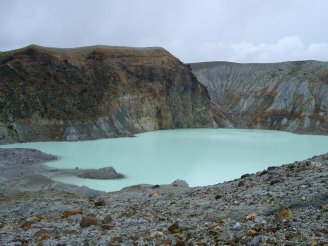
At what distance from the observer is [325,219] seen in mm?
6422

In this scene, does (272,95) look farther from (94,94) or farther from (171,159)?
(171,159)

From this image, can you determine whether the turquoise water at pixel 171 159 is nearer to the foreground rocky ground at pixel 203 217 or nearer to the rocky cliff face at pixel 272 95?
the foreground rocky ground at pixel 203 217

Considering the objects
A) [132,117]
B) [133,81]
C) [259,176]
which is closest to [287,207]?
[259,176]

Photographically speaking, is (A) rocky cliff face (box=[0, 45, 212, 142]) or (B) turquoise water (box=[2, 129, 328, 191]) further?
(A) rocky cliff face (box=[0, 45, 212, 142])

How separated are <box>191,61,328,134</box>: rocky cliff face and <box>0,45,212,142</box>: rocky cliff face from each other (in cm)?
719

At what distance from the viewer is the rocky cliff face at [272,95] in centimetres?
6394

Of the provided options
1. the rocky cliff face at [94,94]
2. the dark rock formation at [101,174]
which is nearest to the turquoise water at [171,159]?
the dark rock formation at [101,174]

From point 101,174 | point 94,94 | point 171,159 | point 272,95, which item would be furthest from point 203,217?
point 272,95

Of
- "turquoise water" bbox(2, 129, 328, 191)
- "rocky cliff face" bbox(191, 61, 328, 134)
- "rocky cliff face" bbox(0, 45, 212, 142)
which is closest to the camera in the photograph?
"turquoise water" bbox(2, 129, 328, 191)

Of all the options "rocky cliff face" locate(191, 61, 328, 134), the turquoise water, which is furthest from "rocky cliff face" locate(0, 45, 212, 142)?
"rocky cliff face" locate(191, 61, 328, 134)

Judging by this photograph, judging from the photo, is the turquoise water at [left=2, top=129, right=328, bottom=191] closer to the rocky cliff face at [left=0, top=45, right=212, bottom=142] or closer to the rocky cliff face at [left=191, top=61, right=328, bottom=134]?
the rocky cliff face at [left=0, top=45, right=212, bottom=142]

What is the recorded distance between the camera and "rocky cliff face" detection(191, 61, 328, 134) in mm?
63938

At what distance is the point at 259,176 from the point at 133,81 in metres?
53.9

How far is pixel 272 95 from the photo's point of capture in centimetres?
7188
